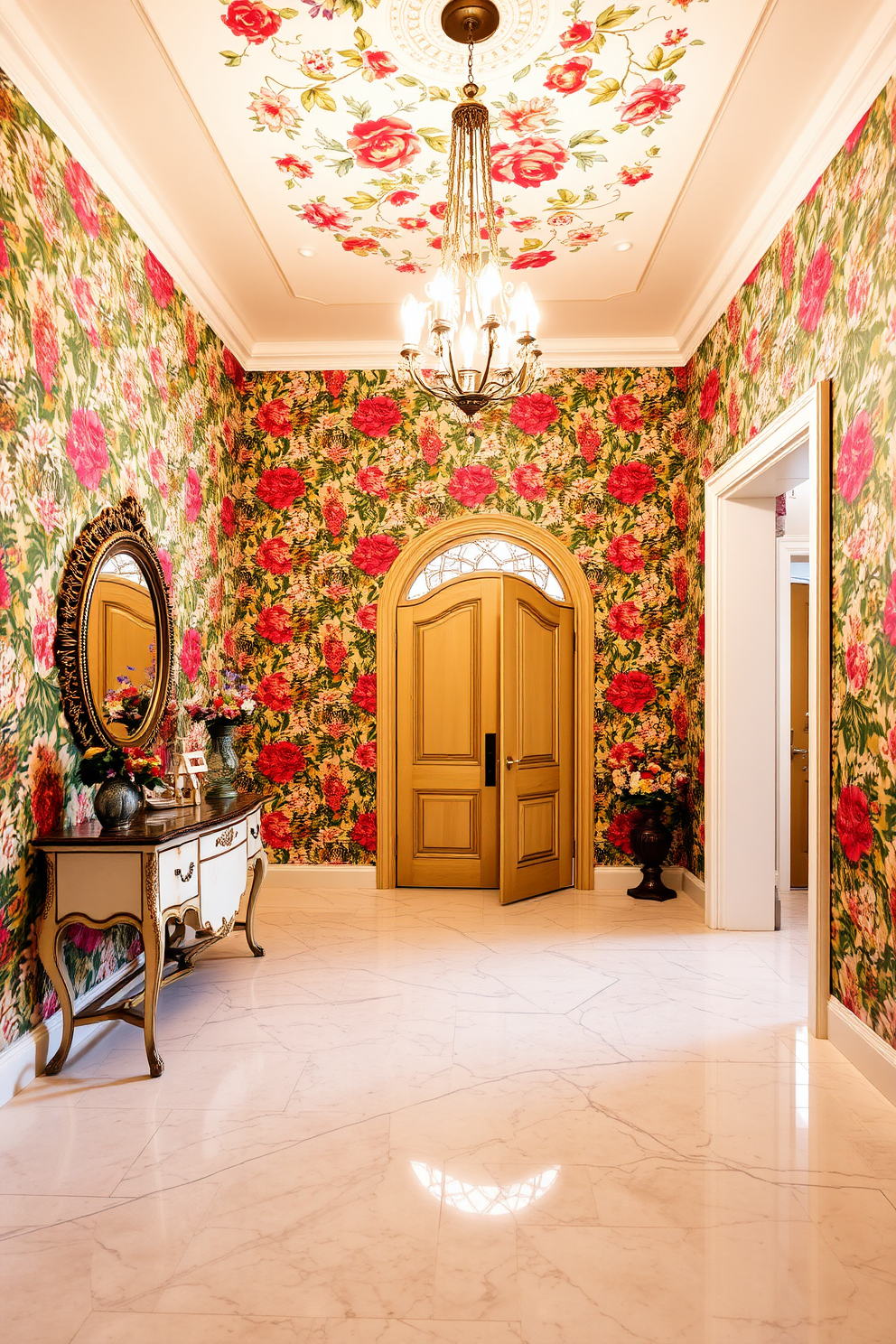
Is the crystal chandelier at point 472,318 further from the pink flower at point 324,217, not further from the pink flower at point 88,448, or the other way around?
the pink flower at point 88,448

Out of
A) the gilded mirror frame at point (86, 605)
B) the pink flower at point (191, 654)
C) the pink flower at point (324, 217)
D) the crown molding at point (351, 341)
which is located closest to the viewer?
the crown molding at point (351, 341)

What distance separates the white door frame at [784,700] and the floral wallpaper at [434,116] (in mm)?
2435

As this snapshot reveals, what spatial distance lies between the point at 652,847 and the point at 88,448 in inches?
150

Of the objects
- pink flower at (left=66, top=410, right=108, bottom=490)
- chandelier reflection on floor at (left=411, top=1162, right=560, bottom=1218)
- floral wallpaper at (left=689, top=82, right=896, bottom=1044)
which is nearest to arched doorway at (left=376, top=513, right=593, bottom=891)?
floral wallpaper at (left=689, top=82, right=896, bottom=1044)

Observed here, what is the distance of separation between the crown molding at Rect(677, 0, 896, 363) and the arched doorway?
65.9 inches

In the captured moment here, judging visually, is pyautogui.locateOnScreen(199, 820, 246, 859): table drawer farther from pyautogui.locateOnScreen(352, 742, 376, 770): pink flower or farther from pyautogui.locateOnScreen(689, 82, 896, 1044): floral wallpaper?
pyautogui.locateOnScreen(689, 82, 896, 1044): floral wallpaper

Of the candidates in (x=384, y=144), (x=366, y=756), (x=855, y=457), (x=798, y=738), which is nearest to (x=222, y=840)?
(x=366, y=756)

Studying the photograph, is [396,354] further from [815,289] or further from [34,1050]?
[34,1050]

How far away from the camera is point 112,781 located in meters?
3.02

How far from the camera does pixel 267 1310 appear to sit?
174 cm

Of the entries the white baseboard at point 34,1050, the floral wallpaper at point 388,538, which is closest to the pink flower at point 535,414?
the floral wallpaper at point 388,538

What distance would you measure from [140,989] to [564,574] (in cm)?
345

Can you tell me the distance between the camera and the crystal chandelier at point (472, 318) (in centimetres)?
268

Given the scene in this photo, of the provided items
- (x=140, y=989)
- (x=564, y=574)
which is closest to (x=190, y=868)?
(x=140, y=989)
